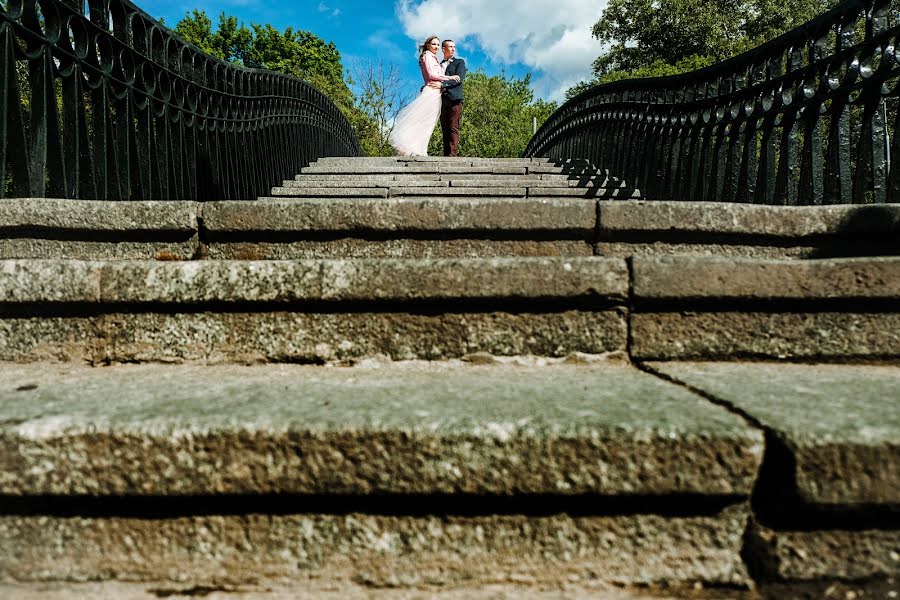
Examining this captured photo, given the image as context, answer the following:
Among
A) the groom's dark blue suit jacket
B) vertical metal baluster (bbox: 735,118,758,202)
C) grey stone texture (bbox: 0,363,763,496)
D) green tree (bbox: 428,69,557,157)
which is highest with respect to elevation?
Result: green tree (bbox: 428,69,557,157)

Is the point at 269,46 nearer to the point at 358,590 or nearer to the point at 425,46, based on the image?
the point at 425,46

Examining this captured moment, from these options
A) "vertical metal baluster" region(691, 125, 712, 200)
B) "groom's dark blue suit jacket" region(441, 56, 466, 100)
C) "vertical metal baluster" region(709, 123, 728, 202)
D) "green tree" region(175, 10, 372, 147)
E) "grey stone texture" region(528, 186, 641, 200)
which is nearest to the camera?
"vertical metal baluster" region(709, 123, 728, 202)

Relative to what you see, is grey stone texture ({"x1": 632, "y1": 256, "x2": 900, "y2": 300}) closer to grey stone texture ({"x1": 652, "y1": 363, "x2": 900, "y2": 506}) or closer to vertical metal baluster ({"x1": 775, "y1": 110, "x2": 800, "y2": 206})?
grey stone texture ({"x1": 652, "y1": 363, "x2": 900, "y2": 506})

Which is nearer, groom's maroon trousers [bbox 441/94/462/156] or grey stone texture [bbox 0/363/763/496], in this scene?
grey stone texture [bbox 0/363/763/496]

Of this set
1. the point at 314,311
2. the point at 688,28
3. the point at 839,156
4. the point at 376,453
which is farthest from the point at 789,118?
the point at 688,28

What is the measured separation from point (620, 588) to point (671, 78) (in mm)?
4478

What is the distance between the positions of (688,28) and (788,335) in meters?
32.5

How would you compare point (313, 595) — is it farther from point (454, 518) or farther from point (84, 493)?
point (84, 493)

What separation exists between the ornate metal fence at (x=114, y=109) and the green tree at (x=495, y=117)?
36509 mm

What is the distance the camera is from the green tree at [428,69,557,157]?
134 feet

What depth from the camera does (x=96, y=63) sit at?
2.66 meters

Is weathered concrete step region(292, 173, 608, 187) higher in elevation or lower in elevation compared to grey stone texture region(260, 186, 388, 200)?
higher

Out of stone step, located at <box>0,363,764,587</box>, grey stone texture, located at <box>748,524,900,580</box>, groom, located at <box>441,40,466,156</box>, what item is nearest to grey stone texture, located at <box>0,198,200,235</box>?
stone step, located at <box>0,363,764,587</box>

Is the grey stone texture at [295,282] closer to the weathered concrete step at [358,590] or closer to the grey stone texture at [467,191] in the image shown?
the weathered concrete step at [358,590]
